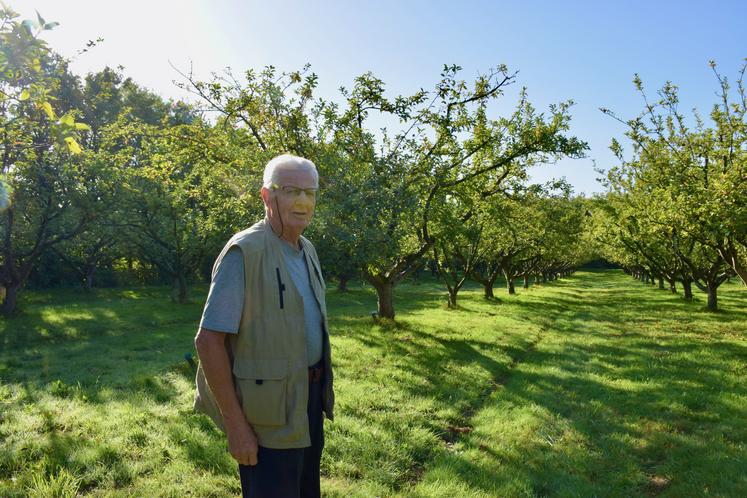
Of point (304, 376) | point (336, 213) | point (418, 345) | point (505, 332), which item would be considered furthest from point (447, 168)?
point (304, 376)

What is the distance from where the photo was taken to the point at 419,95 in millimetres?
12188

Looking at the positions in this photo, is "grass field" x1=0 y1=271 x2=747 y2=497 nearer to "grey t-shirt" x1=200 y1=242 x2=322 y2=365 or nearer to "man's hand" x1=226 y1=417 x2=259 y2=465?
"man's hand" x1=226 y1=417 x2=259 y2=465

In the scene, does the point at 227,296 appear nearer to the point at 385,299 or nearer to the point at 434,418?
the point at 434,418

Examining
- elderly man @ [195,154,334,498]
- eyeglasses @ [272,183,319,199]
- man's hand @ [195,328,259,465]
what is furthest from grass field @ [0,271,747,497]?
eyeglasses @ [272,183,319,199]

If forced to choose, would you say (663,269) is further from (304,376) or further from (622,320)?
(304,376)

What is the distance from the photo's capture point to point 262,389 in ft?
8.42

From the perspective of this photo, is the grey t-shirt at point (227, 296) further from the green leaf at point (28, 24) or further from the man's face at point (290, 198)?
the green leaf at point (28, 24)

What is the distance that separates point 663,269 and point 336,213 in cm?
2830

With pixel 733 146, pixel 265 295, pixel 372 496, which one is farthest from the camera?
pixel 733 146

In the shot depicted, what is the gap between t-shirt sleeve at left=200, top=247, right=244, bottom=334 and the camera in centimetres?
247

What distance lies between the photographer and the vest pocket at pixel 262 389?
→ 2561 millimetres

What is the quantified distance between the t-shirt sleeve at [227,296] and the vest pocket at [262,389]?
26 cm

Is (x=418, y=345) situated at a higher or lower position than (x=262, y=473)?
lower

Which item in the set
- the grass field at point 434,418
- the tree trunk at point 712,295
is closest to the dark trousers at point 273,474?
the grass field at point 434,418
